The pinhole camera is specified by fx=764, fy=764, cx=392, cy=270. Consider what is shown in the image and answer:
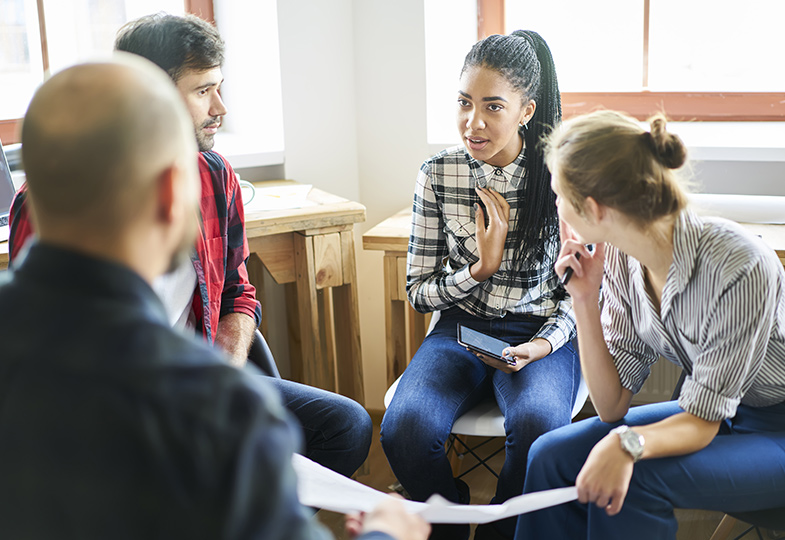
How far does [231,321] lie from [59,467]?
991 millimetres

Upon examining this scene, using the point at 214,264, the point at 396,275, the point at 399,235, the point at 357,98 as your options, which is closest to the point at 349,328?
the point at 396,275

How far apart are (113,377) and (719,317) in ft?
3.08

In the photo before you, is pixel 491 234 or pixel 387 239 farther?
pixel 387 239

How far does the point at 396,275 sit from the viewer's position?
2041mm

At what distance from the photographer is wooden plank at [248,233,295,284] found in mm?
1997

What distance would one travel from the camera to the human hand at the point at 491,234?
1701 millimetres

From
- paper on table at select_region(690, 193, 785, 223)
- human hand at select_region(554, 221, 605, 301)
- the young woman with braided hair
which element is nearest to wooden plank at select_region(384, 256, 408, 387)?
the young woman with braided hair

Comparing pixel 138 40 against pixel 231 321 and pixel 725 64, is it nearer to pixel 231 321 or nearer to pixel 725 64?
pixel 231 321

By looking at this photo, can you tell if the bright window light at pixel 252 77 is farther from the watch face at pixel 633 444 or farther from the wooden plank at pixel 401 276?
the watch face at pixel 633 444

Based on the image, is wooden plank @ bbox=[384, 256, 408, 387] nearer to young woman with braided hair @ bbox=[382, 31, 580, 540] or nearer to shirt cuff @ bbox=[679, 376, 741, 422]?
young woman with braided hair @ bbox=[382, 31, 580, 540]

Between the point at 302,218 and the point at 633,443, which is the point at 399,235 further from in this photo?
the point at 633,443

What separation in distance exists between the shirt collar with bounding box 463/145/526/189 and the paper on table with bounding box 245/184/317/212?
0.49 metres

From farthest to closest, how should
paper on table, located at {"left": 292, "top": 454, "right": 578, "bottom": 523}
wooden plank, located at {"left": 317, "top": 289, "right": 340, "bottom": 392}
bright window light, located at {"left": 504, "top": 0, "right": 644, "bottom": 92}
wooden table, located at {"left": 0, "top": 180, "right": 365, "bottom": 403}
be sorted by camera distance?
bright window light, located at {"left": 504, "top": 0, "right": 644, "bottom": 92} → wooden plank, located at {"left": 317, "top": 289, "right": 340, "bottom": 392} → wooden table, located at {"left": 0, "top": 180, "right": 365, "bottom": 403} → paper on table, located at {"left": 292, "top": 454, "right": 578, "bottom": 523}

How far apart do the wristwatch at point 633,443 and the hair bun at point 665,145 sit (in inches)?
16.9
